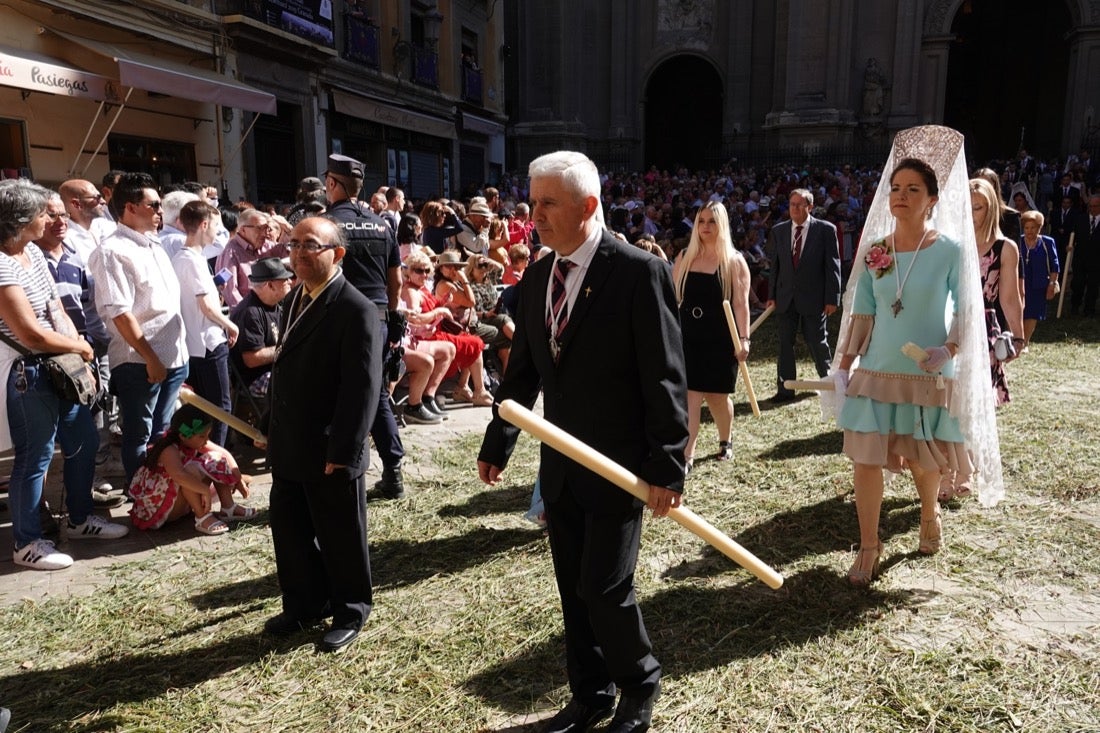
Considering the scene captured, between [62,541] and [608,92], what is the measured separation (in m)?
30.1

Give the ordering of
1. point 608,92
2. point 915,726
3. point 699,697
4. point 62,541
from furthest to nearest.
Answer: point 608,92
point 62,541
point 699,697
point 915,726

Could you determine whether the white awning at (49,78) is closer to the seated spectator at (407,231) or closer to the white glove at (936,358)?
the seated spectator at (407,231)

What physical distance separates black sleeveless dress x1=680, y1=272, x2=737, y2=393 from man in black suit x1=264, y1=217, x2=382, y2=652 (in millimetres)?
2879

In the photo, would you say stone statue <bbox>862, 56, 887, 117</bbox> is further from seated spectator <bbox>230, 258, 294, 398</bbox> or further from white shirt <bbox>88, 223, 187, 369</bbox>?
white shirt <bbox>88, 223, 187, 369</bbox>

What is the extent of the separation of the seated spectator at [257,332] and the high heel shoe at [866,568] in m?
4.32

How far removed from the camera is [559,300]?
286 centimetres

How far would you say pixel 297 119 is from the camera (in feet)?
59.7

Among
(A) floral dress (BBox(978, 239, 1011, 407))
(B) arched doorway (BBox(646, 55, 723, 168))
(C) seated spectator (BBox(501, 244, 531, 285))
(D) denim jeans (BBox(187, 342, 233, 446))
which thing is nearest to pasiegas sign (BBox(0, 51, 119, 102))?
(C) seated spectator (BBox(501, 244, 531, 285))

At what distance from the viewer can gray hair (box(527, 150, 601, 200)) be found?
8.63 ft

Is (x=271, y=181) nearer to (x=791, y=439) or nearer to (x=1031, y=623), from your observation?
(x=791, y=439)

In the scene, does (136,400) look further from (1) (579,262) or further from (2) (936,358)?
(2) (936,358)

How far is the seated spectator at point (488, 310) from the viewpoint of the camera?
28.6 ft

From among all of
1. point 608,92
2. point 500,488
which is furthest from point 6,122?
point 608,92

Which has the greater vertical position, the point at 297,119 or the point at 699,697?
the point at 297,119
